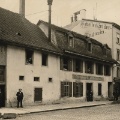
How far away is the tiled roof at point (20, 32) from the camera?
23688 millimetres

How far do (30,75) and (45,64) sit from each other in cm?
273

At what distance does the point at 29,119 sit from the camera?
15.7 meters

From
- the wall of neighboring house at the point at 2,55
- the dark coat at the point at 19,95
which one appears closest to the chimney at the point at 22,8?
the wall of neighboring house at the point at 2,55

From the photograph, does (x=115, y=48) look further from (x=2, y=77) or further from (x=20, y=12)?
(x=2, y=77)

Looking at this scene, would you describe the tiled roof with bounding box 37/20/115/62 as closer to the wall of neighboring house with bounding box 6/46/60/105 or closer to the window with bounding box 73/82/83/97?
the wall of neighboring house with bounding box 6/46/60/105

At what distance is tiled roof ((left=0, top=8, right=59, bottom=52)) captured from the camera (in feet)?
77.7

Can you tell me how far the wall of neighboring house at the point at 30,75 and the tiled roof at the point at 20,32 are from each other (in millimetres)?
719

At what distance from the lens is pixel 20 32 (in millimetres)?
26156

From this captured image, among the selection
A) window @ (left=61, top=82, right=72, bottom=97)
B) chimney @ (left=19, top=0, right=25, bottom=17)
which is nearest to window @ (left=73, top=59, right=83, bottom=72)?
window @ (left=61, top=82, right=72, bottom=97)

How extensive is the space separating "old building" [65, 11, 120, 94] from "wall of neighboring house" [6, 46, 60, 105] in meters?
13.6

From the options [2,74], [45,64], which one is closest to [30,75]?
[45,64]

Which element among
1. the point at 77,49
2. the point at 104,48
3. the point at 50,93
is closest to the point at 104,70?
the point at 104,48

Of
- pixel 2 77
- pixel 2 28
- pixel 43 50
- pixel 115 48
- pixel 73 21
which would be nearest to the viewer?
pixel 2 77

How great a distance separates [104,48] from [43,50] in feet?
45.3
